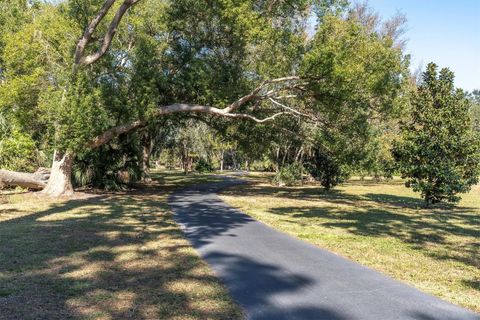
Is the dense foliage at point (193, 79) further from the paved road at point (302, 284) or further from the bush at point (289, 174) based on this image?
the paved road at point (302, 284)

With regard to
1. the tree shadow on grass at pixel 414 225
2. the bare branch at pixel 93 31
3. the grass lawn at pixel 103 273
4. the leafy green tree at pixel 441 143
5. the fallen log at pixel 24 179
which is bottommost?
the tree shadow on grass at pixel 414 225

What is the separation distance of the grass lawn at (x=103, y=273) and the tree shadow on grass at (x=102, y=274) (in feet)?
0.04

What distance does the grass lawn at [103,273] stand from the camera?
4828 mm

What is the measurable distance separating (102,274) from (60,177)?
42.4 feet

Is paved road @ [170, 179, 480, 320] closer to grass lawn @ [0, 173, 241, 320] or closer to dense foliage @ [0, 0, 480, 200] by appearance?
grass lawn @ [0, 173, 241, 320]

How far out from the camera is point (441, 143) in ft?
58.6

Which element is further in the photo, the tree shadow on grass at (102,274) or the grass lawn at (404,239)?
the grass lawn at (404,239)

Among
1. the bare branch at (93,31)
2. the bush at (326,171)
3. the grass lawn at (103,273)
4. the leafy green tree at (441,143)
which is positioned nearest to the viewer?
the grass lawn at (103,273)

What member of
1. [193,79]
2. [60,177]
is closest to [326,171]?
[193,79]

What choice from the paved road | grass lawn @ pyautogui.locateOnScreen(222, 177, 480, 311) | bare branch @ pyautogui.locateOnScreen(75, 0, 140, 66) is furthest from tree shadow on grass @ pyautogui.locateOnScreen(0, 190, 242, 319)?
bare branch @ pyautogui.locateOnScreen(75, 0, 140, 66)

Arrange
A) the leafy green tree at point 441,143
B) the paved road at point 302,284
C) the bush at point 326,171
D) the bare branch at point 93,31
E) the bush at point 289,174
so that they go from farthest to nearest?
1. the bush at point 289,174
2. the bush at point 326,171
3. the leafy green tree at point 441,143
4. the bare branch at point 93,31
5. the paved road at point 302,284

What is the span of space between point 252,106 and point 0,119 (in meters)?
11.4

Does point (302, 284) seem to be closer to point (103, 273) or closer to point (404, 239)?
point (103, 273)

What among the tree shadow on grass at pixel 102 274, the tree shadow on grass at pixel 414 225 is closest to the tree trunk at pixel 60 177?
the tree shadow on grass at pixel 102 274
